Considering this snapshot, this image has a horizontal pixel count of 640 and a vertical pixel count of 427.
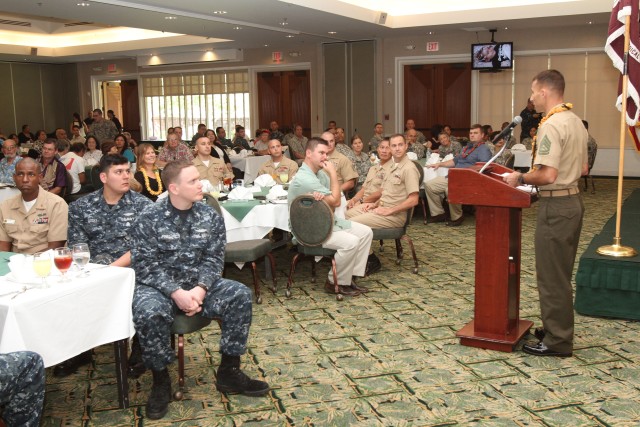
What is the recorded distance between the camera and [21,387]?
293 centimetres

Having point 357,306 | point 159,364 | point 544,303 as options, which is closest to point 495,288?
point 544,303

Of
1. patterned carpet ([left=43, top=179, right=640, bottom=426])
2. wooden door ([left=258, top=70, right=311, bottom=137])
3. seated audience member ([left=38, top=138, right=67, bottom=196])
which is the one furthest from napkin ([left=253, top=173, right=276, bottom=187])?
wooden door ([left=258, top=70, right=311, bottom=137])

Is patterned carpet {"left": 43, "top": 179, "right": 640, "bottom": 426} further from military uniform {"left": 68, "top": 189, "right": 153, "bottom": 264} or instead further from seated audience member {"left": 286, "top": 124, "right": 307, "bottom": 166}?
seated audience member {"left": 286, "top": 124, "right": 307, "bottom": 166}

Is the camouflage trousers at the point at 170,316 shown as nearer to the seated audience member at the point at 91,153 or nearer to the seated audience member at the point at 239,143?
the seated audience member at the point at 91,153

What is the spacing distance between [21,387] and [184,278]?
113cm

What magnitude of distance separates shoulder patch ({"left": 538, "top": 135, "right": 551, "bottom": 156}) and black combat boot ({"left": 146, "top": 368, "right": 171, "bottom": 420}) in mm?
2484

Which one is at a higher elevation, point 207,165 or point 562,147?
point 562,147

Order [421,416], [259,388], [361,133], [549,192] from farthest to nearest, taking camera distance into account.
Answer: [361,133] < [549,192] < [259,388] < [421,416]

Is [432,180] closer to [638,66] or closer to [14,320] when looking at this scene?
[638,66]

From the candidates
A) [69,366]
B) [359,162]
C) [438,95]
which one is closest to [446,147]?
[359,162]

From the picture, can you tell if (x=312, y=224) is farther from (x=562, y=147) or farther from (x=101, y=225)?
(x=562, y=147)

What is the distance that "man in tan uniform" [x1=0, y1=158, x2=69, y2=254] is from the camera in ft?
14.4

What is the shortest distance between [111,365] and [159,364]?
0.88 meters

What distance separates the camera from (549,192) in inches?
164
